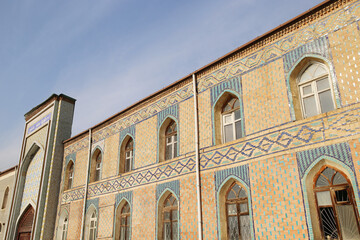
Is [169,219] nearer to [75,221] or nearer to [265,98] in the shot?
[265,98]

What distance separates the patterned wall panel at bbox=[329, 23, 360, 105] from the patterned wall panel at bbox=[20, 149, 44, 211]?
47.6ft

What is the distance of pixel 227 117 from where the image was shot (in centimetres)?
858

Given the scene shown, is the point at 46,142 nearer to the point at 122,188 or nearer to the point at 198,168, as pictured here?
the point at 122,188

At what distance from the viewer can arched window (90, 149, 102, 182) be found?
13.1m

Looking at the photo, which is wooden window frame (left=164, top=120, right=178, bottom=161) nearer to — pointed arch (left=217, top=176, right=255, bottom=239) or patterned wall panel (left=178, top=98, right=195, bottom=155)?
patterned wall panel (left=178, top=98, right=195, bottom=155)

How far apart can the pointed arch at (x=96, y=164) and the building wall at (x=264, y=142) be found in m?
2.47

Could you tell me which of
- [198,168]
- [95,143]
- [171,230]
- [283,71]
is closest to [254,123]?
[283,71]

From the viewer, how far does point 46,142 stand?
51.8 feet

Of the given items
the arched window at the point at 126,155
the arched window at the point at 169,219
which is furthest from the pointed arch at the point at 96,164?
the arched window at the point at 169,219

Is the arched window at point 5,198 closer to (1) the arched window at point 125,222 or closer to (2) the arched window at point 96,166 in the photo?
(2) the arched window at point 96,166

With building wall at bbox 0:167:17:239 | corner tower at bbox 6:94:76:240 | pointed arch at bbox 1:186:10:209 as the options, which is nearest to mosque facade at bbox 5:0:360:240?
corner tower at bbox 6:94:76:240

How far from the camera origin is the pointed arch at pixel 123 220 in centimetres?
1058

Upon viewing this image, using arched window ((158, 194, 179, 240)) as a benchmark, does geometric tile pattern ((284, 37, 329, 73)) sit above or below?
above

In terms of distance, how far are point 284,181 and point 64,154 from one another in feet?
39.6
